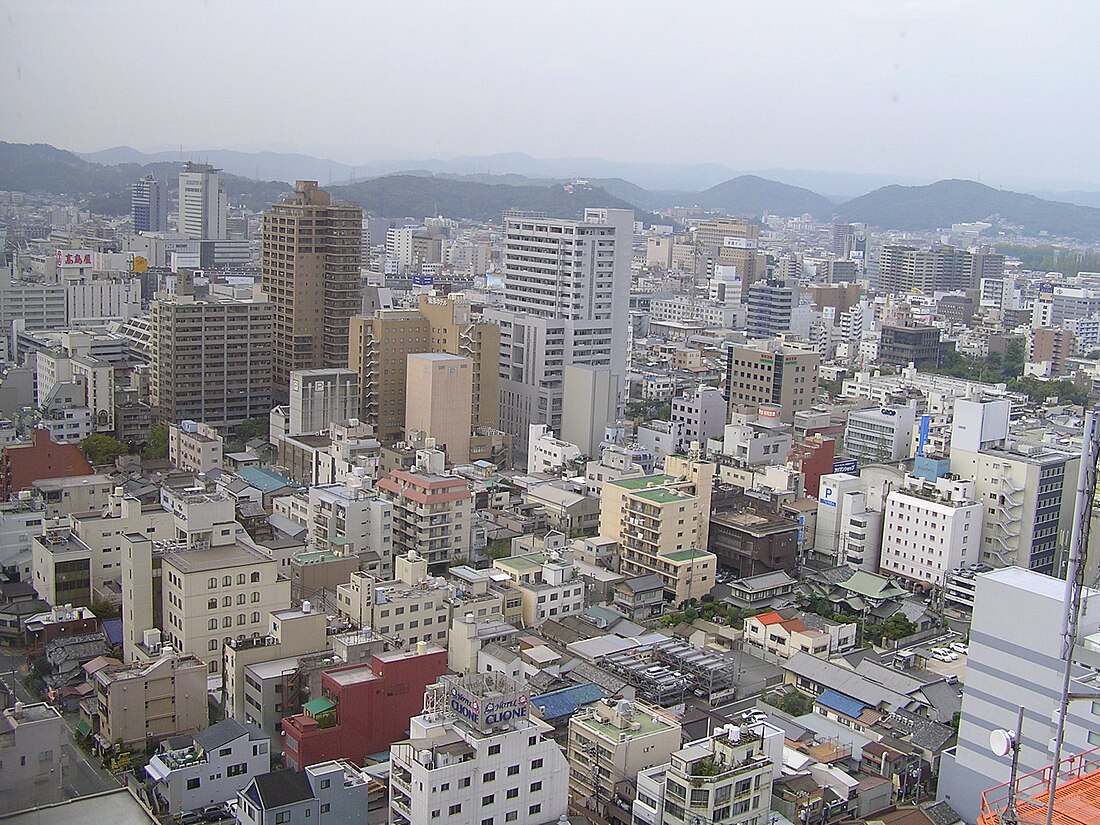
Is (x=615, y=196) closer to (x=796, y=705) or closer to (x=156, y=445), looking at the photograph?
(x=156, y=445)

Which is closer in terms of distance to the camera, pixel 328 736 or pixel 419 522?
pixel 328 736

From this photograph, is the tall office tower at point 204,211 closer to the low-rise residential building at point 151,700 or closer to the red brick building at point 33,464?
the red brick building at point 33,464

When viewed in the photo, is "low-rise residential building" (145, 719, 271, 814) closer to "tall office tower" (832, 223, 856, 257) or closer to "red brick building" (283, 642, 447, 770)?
"red brick building" (283, 642, 447, 770)

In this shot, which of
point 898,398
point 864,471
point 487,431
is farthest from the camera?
point 898,398

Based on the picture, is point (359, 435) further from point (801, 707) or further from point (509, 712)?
point (509, 712)

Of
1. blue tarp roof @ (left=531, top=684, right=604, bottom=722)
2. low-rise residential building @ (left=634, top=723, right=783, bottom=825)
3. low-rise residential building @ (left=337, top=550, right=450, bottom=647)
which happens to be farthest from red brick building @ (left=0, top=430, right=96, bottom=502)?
low-rise residential building @ (left=634, top=723, right=783, bottom=825)

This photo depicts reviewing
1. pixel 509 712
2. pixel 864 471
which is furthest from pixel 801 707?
pixel 864 471

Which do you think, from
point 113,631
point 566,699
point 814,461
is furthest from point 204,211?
point 566,699
